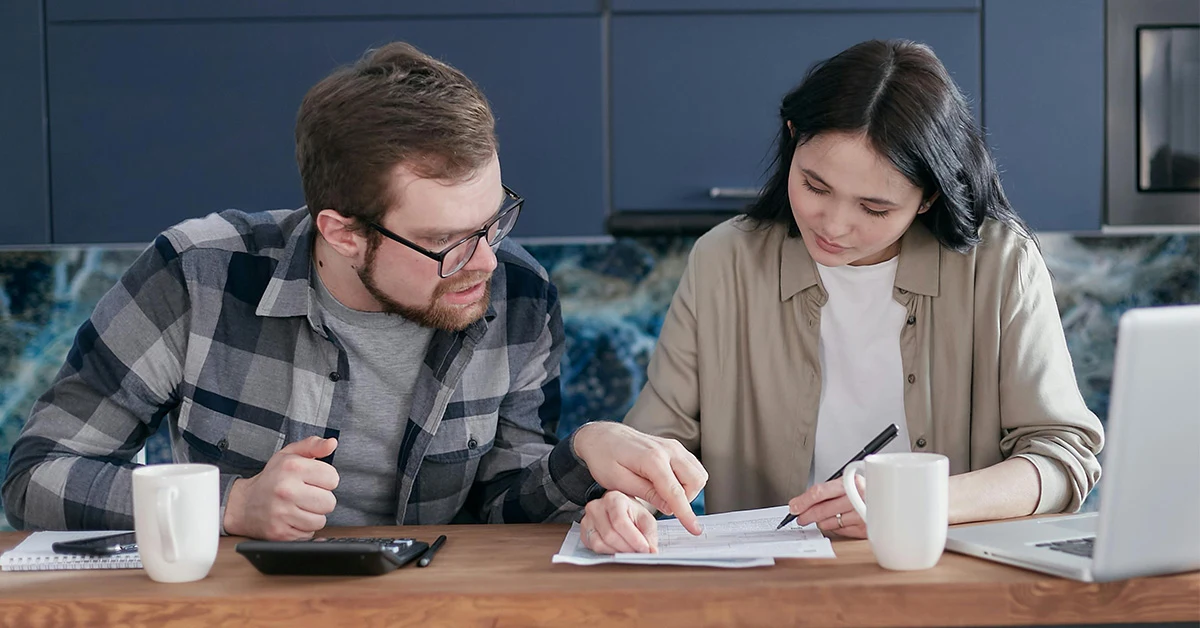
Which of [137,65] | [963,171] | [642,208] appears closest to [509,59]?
[642,208]

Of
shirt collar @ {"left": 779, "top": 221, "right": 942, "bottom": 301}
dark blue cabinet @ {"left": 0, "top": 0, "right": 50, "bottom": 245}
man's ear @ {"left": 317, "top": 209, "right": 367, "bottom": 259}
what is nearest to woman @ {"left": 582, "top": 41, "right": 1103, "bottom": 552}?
shirt collar @ {"left": 779, "top": 221, "right": 942, "bottom": 301}

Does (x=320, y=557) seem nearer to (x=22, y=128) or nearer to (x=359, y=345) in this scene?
(x=359, y=345)

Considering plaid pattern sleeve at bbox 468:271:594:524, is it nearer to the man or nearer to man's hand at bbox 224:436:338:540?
the man

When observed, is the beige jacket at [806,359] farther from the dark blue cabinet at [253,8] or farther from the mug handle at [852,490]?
the dark blue cabinet at [253,8]

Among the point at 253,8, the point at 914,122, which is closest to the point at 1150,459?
the point at 914,122

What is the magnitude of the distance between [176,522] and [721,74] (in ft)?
5.54

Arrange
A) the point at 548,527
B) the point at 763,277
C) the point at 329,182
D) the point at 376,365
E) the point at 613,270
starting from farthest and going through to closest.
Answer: the point at 613,270 < the point at 763,277 < the point at 376,365 < the point at 329,182 < the point at 548,527

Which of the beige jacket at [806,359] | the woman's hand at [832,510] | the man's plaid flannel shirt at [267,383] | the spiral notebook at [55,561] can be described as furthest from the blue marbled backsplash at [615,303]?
the spiral notebook at [55,561]

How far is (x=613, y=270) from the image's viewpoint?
2.88 m

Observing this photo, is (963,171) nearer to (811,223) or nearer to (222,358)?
(811,223)

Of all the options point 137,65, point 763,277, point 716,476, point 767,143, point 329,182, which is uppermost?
point 137,65

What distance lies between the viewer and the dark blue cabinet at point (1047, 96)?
2.47 meters

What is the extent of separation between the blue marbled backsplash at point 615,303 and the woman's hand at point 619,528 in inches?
64.1

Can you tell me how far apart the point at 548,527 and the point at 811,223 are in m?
0.60
